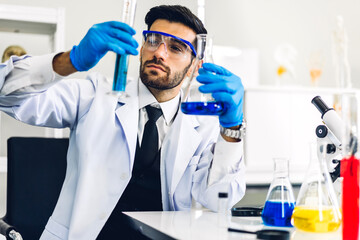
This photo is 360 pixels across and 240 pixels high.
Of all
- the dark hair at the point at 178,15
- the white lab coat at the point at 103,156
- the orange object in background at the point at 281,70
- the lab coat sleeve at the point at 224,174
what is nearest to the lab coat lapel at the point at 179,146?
the white lab coat at the point at 103,156

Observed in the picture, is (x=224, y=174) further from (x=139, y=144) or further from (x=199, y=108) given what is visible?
(x=199, y=108)

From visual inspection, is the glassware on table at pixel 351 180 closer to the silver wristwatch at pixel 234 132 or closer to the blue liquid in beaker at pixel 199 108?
the blue liquid in beaker at pixel 199 108

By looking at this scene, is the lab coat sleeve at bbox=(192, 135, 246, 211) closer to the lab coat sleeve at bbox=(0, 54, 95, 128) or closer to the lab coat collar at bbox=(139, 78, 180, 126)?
the lab coat collar at bbox=(139, 78, 180, 126)

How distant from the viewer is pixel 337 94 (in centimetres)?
365

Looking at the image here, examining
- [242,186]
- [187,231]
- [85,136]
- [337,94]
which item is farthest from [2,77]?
[337,94]

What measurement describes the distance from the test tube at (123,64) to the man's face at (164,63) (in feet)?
1.92

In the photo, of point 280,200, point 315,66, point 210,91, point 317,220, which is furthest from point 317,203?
point 315,66

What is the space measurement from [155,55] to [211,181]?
0.52 m

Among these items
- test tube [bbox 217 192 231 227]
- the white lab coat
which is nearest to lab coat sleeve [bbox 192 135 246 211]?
the white lab coat

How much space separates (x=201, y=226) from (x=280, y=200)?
9.3 inches

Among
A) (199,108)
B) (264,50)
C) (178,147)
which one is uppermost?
(264,50)

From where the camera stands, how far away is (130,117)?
183 cm

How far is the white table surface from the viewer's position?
1140mm

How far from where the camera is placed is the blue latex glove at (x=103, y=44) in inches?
48.3
